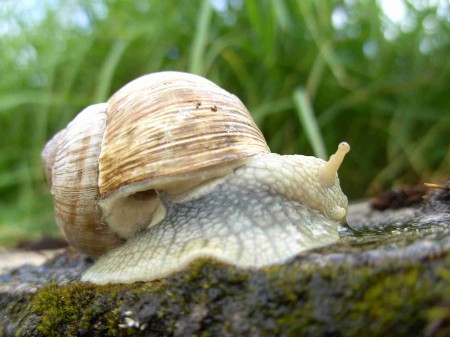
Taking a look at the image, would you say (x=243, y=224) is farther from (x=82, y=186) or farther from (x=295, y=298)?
(x=82, y=186)

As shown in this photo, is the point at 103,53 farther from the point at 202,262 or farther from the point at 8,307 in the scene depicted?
the point at 202,262

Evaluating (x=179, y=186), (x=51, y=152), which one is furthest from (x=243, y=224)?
(x=51, y=152)

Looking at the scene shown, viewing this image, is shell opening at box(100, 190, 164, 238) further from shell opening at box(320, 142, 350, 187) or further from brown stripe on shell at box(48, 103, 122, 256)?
shell opening at box(320, 142, 350, 187)

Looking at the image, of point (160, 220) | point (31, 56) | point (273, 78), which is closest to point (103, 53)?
point (31, 56)

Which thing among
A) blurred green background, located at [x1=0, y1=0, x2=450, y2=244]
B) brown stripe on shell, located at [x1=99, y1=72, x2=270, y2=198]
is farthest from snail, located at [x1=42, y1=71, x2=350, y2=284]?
blurred green background, located at [x1=0, y1=0, x2=450, y2=244]

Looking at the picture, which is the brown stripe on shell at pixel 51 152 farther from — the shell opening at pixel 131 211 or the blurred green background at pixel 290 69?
the blurred green background at pixel 290 69
